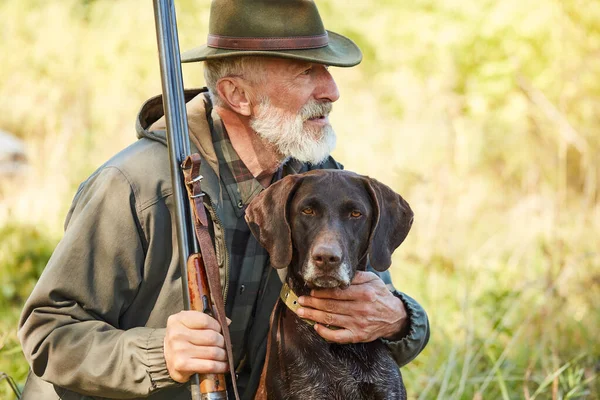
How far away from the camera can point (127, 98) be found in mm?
12828

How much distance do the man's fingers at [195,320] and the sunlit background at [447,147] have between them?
82.4 inches

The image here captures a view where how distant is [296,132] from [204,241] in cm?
93

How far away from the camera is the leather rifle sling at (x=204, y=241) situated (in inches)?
118

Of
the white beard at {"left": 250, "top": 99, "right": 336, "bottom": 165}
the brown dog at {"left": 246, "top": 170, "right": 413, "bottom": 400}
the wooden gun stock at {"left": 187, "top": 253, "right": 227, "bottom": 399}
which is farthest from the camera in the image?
the white beard at {"left": 250, "top": 99, "right": 336, "bottom": 165}

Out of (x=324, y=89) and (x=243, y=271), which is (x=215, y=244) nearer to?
(x=243, y=271)

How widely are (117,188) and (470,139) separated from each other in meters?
7.58

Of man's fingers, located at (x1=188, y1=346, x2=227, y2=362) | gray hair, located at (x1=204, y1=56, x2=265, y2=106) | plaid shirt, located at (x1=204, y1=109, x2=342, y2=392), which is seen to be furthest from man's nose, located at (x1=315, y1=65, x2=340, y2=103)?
man's fingers, located at (x1=188, y1=346, x2=227, y2=362)

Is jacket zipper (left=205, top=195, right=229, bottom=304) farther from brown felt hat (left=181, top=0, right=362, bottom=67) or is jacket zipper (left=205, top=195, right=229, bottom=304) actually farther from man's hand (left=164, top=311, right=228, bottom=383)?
brown felt hat (left=181, top=0, right=362, bottom=67)

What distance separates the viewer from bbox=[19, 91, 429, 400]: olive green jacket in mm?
3137

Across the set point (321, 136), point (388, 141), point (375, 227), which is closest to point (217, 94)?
point (321, 136)

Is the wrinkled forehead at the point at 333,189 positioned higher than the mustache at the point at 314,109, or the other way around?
the mustache at the point at 314,109

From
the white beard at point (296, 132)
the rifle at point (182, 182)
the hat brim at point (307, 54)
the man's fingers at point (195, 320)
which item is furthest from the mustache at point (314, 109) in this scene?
the man's fingers at point (195, 320)

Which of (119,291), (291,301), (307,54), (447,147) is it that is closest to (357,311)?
(291,301)

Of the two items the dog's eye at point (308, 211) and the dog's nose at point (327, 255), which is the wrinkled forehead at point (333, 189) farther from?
the dog's nose at point (327, 255)
